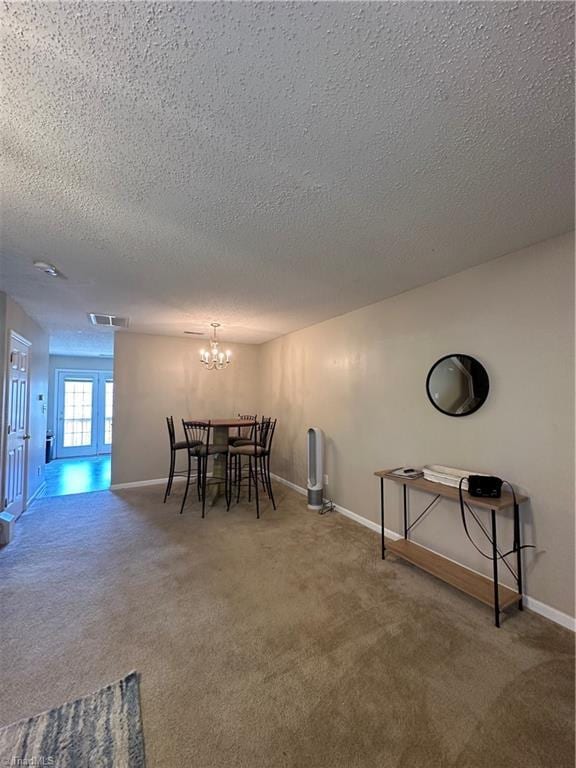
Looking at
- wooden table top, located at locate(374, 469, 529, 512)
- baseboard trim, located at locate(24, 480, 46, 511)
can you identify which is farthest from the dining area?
wooden table top, located at locate(374, 469, 529, 512)

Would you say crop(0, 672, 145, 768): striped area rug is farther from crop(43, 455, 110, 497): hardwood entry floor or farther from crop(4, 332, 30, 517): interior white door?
crop(43, 455, 110, 497): hardwood entry floor

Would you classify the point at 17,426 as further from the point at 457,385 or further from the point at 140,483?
the point at 457,385

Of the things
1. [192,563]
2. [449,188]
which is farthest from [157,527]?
[449,188]

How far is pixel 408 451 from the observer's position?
2951 mm

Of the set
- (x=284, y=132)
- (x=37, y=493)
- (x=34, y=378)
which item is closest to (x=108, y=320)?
(x=34, y=378)

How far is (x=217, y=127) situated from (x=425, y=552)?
10.2 feet

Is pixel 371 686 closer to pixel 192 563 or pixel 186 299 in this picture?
pixel 192 563

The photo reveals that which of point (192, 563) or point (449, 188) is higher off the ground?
point (449, 188)

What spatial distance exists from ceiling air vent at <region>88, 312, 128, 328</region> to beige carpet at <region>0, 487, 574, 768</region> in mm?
2652

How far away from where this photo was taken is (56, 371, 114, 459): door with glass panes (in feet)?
24.5

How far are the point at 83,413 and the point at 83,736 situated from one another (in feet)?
25.4

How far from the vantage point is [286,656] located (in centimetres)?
168

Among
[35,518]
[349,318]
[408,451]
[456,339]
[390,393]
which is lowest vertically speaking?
[35,518]

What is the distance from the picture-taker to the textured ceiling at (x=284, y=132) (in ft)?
2.95
